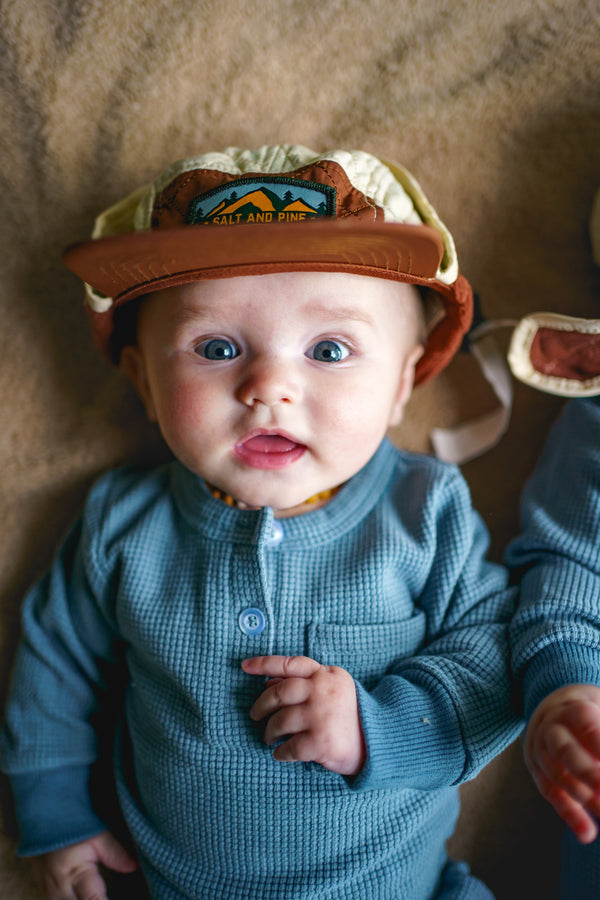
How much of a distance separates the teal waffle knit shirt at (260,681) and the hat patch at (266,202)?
38 cm

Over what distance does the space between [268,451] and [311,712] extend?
0.32m

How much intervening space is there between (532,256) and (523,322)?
165 millimetres

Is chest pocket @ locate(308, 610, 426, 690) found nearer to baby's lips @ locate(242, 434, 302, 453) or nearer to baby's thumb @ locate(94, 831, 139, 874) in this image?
baby's lips @ locate(242, 434, 302, 453)

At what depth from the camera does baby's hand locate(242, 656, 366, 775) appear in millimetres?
769

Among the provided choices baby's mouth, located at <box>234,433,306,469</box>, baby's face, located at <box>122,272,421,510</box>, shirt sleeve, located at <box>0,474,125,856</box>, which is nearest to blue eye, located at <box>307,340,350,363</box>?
baby's face, located at <box>122,272,421,510</box>

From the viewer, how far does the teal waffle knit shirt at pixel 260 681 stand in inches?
33.2

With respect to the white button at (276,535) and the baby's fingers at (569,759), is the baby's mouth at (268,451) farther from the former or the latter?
the baby's fingers at (569,759)

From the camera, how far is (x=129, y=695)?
1.04 metres

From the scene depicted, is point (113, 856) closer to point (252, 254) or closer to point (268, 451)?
point (268, 451)

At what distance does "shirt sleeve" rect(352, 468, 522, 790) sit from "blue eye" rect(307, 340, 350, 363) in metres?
0.26

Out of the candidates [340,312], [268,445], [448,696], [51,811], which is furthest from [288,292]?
[51,811]

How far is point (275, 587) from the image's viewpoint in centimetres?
90

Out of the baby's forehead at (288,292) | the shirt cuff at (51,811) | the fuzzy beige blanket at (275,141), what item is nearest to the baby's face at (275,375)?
the baby's forehead at (288,292)

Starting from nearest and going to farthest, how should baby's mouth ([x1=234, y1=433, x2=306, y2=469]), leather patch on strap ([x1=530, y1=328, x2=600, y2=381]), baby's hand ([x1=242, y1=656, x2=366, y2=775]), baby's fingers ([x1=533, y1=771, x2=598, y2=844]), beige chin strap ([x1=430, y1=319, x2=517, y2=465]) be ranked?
baby's fingers ([x1=533, y1=771, x2=598, y2=844]) < baby's hand ([x1=242, y1=656, x2=366, y2=775]) < baby's mouth ([x1=234, y1=433, x2=306, y2=469]) < leather patch on strap ([x1=530, y1=328, x2=600, y2=381]) < beige chin strap ([x1=430, y1=319, x2=517, y2=465])
